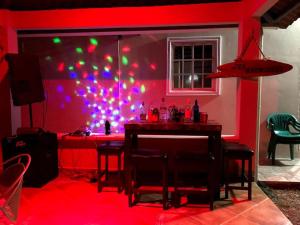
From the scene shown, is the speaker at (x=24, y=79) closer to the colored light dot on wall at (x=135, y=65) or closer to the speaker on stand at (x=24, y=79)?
the speaker on stand at (x=24, y=79)

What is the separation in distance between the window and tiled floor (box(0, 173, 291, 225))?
2816mm

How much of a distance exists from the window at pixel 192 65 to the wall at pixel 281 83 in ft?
3.22

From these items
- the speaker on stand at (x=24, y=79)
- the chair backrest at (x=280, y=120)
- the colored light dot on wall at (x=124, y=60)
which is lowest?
the chair backrest at (x=280, y=120)

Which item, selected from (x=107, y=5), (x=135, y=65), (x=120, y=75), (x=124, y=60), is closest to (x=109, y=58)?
(x=124, y=60)

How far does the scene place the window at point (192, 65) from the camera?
562cm

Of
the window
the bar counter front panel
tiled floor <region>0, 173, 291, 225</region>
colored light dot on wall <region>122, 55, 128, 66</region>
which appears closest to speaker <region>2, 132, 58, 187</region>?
tiled floor <region>0, 173, 291, 225</region>

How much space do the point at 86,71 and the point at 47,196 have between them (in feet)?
10.3

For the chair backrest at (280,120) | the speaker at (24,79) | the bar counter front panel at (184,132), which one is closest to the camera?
the bar counter front panel at (184,132)

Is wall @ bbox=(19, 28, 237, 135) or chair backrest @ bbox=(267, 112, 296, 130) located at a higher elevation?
wall @ bbox=(19, 28, 237, 135)

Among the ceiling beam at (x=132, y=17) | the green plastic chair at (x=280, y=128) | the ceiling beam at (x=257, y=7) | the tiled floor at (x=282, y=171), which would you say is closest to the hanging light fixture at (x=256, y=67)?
the ceiling beam at (x=257, y=7)

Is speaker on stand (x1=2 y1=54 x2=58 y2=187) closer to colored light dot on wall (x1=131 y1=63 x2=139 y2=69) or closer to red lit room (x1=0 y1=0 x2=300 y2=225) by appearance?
red lit room (x1=0 y1=0 x2=300 y2=225)

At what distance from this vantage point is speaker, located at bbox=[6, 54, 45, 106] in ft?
11.1

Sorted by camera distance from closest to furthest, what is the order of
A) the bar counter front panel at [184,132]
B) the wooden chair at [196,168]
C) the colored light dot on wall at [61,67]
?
the wooden chair at [196,168]
the bar counter front panel at [184,132]
the colored light dot on wall at [61,67]

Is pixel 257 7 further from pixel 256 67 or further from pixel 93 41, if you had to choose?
pixel 93 41
